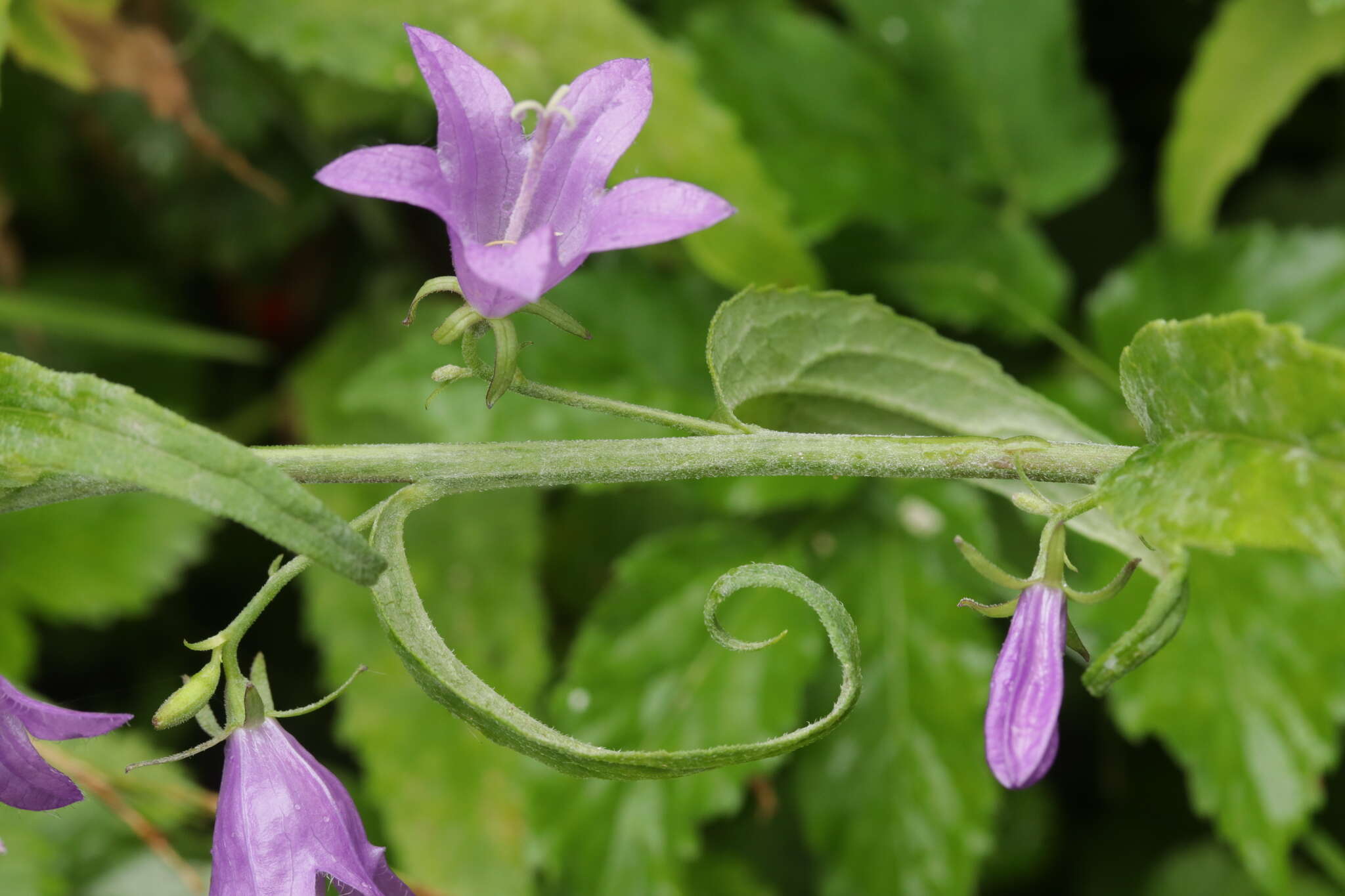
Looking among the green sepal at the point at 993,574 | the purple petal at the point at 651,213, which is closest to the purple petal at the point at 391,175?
the purple petal at the point at 651,213

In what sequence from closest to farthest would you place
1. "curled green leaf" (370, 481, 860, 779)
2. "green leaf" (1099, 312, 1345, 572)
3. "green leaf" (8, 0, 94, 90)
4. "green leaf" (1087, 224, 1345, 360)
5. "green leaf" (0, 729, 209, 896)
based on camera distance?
"green leaf" (1099, 312, 1345, 572), "curled green leaf" (370, 481, 860, 779), "green leaf" (8, 0, 94, 90), "green leaf" (0, 729, 209, 896), "green leaf" (1087, 224, 1345, 360)

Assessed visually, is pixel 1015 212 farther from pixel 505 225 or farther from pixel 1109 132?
pixel 505 225

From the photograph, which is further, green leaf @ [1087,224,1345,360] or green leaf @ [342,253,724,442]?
green leaf @ [1087,224,1345,360]

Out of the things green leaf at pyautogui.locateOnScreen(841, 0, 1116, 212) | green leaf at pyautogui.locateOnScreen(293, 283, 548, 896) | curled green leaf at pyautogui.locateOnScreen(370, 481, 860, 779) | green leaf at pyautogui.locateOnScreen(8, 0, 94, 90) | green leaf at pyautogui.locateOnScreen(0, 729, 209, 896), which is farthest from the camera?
green leaf at pyautogui.locateOnScreen(841, 0, 1116, 212)

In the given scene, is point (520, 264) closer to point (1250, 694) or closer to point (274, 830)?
point (274, 830)

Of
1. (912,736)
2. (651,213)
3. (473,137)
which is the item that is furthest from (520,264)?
(912,736)

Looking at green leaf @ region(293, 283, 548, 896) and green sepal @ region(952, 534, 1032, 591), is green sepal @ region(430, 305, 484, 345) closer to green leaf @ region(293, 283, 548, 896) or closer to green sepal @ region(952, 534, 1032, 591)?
green sepal @ region(952, 534, 1032, 591)

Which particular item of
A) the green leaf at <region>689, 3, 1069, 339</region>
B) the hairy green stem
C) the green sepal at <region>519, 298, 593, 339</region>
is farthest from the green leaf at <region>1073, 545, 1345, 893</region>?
the green sepal at <region>519, 298, 593, 339</region>

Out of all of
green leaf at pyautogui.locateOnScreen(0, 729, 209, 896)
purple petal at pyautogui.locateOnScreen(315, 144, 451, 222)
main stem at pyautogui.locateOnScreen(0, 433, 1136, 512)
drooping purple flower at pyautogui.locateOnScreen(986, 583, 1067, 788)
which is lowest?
green leaf at pyautogui.locateOnScreen(0, 729, 209, 896)
